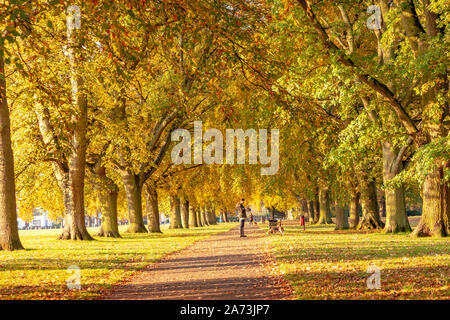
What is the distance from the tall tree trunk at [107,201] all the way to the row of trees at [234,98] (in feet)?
0.36

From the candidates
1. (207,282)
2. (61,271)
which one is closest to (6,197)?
(61,271)

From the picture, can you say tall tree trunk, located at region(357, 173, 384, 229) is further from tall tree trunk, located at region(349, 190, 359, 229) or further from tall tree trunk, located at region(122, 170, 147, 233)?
tall tree trunk, located at region(122, 170, 147, 233)

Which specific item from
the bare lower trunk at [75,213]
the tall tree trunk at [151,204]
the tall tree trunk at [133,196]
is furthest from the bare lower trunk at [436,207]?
the tall tree trunk at [151,204]

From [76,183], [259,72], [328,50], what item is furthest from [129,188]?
[259,72]

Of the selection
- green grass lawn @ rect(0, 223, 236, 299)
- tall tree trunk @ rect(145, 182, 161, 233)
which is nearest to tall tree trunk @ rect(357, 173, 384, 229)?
green grass lawn @ rect(0, 223, 236, 299)

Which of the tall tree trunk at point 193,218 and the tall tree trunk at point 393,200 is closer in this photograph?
the tall tree trunk at point 393,200

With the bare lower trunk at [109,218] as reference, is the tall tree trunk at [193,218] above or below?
below

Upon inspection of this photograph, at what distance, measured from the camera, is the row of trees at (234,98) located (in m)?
9.84

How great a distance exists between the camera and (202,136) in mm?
33156

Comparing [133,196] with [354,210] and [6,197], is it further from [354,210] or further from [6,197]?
[6,197]

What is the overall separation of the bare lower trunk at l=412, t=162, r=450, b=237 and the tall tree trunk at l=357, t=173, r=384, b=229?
9141mm

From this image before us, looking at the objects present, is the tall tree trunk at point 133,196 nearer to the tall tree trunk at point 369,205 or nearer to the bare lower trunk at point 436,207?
the tall tree trunk at point 369,205

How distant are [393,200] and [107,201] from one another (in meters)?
16.0
